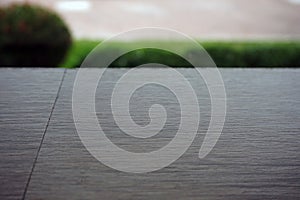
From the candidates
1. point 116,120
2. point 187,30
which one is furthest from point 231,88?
point 187,30

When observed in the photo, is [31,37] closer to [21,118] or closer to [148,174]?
[21,118]

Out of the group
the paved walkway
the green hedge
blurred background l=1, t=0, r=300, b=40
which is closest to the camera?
the paved walkway

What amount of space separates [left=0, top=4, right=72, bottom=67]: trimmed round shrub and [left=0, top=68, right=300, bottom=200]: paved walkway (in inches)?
72.3

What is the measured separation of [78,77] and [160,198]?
1.65ft

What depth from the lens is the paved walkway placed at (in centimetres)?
68

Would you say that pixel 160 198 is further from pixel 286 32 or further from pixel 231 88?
pixel 286 32

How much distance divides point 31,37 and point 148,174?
7.25ft

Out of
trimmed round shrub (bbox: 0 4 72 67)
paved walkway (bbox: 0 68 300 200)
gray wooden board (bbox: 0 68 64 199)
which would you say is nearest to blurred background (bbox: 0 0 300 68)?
trimmed round shrub (bbox: 0 4 72 67)

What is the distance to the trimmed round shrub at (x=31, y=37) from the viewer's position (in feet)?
9.19

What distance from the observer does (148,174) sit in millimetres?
724

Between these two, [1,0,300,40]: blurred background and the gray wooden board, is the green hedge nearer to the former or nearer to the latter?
[1,0,300,40]: blurred background

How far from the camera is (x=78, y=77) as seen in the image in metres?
1.11

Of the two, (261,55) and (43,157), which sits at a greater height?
(43,157)

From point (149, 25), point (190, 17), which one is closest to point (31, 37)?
point (149, 25)
